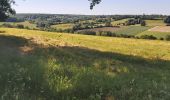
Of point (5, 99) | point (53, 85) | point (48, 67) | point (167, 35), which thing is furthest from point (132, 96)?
point (167, 35)

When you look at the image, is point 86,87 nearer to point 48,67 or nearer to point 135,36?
point 48,67

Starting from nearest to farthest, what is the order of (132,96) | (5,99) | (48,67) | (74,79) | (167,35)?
1. (5,99)
2. (132,96)
3. (74,79)
4. (48,67)
5. (167,35)

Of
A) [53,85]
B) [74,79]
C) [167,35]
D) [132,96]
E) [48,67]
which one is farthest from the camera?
[167,35]

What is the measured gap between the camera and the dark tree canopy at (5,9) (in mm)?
38062

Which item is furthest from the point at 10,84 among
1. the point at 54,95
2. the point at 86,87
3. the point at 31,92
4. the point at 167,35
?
the point at 167,35

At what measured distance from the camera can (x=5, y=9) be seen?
39469 millimetres

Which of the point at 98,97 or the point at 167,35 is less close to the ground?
the point at 98,97

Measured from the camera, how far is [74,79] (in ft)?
31.6

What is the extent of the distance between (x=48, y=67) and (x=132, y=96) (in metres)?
3.74

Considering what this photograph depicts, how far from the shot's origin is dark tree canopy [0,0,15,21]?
3806 cm

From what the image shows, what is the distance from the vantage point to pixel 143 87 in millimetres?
9188

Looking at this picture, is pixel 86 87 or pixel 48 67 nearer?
pixel 86 87

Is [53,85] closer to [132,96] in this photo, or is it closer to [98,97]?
[98,97]

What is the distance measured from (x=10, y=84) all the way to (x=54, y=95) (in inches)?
52.0
